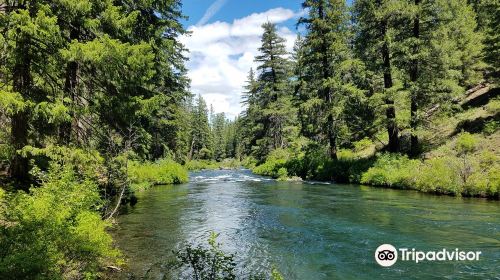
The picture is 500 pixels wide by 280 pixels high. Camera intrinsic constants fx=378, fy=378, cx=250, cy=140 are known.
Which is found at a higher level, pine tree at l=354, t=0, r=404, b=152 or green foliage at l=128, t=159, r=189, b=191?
pine tree at l=354, t=0, r=404, b=152

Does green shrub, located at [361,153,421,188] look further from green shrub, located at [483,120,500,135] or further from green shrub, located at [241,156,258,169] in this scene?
green shrub, located at [241,156,258,169]

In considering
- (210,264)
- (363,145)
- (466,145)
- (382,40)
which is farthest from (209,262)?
(363,145)

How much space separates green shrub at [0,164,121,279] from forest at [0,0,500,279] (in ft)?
0.09

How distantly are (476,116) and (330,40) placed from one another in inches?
472

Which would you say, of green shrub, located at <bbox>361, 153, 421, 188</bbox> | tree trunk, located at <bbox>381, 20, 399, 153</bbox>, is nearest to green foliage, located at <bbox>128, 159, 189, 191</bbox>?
green shrub, located at <bbox>361, 153, 421, 188</bbox>

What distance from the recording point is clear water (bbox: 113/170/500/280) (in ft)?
27.3

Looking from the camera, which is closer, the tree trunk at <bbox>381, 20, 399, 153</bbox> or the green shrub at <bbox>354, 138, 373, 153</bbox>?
the tree trunk at <bbox>381, 20, 399, 153</bbox>

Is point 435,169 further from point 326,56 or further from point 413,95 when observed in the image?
point 326,56

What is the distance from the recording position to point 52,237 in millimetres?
6473

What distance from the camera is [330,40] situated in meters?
30.5

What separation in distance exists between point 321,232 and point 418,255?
10.9 ft

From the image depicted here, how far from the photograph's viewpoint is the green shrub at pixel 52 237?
5477mm

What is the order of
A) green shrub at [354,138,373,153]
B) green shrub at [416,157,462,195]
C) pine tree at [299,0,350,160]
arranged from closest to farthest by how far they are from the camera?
green shrub at [416,157,462,195]
pine tree at [299,0,350,160]
green shrub at [354,138,373,153]

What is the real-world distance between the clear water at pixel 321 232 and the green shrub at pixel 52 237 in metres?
1.26
